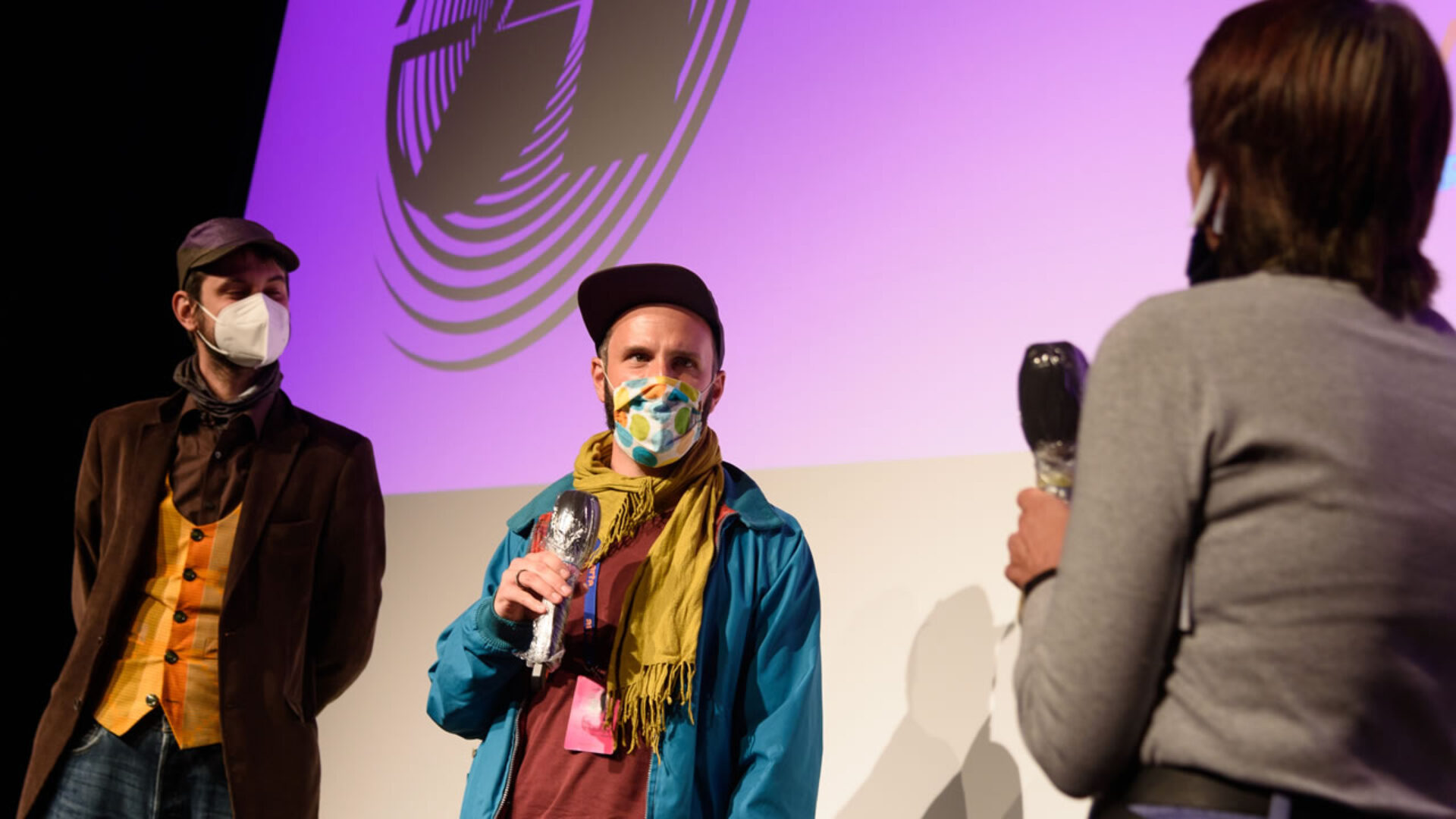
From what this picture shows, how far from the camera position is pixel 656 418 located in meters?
2.09

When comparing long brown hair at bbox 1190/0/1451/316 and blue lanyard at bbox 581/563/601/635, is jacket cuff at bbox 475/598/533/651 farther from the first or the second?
long brown hair at bbox 1190/0/1451/316

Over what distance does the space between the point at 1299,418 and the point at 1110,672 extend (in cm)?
25

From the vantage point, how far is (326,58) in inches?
187

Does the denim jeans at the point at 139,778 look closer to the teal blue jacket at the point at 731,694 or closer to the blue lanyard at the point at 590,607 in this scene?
the teal blue jacket at the point at 731,694

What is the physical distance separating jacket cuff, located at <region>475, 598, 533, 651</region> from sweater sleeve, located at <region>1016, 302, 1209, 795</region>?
1.11 metres

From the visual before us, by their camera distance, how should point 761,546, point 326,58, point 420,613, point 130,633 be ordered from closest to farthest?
point 761,546
point 130,633
point 420,613
point 326,58

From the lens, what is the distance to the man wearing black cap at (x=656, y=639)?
6.18 feet

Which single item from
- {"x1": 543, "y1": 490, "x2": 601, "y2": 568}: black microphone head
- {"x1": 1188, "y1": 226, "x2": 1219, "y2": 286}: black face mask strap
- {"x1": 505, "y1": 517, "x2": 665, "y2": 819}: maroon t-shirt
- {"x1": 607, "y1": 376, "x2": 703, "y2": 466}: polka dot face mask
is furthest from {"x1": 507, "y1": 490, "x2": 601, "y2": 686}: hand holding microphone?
{"x1": 1188, "y1": 226, "x2": 1219, "y2": 286}: black face mask strap

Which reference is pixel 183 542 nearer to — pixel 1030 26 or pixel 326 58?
pixel 1030 26

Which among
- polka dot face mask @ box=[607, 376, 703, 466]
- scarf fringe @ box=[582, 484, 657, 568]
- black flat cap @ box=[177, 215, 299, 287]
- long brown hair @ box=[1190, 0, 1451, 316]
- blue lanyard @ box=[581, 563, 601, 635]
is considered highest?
long brown hair @ box=[1190, 0, 1451, 316]

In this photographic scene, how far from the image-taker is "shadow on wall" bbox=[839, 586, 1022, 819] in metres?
2.28

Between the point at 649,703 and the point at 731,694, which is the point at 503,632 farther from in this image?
the point at 731,694

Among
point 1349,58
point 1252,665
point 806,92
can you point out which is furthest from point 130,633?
point 1349,58

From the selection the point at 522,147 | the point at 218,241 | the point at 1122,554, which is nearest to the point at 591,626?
the point at 1122,554
